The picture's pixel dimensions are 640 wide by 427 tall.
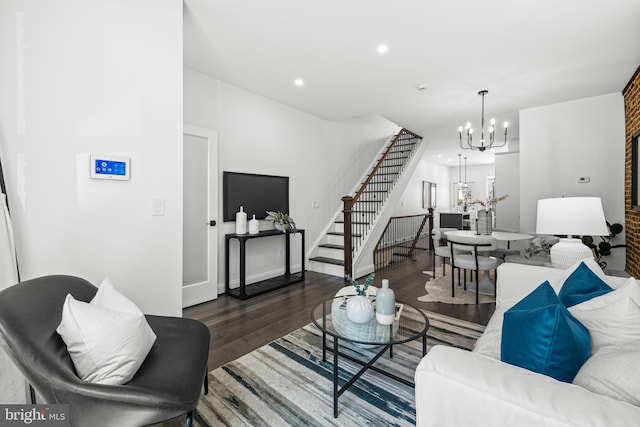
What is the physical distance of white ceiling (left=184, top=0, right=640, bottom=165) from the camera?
2.35m

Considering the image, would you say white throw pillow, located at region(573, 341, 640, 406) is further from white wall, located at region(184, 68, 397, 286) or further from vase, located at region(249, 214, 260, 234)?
white wall, located at region(184, 68, 397, 286)

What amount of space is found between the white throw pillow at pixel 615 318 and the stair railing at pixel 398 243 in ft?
12.9

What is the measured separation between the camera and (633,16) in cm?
241

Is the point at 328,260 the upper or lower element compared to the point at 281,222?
lower

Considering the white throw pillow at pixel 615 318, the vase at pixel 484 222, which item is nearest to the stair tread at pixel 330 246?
the vase at pixel 484 222

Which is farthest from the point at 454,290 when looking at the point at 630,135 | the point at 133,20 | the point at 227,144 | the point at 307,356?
the point at 133,20

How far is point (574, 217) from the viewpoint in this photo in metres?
2.56

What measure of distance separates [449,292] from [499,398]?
130 inches

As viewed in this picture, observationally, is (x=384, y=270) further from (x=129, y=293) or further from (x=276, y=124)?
(x=129, y=293)

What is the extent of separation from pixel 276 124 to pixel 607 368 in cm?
435

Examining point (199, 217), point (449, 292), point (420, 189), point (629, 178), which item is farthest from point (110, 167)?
point (420, 189)

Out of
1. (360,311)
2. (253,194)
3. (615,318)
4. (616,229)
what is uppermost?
(253,194)

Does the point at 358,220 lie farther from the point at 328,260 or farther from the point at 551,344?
the point at 551,344

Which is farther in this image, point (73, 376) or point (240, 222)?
point (240, 222)
